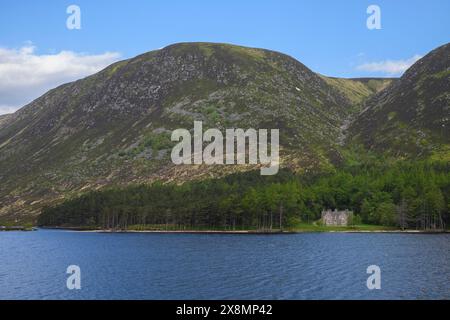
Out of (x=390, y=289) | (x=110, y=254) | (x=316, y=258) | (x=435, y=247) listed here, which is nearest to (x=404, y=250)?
(x=435, y=247)

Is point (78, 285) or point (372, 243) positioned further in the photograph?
point (372, 243)

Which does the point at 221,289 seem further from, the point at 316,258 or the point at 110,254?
the point at 110,254
